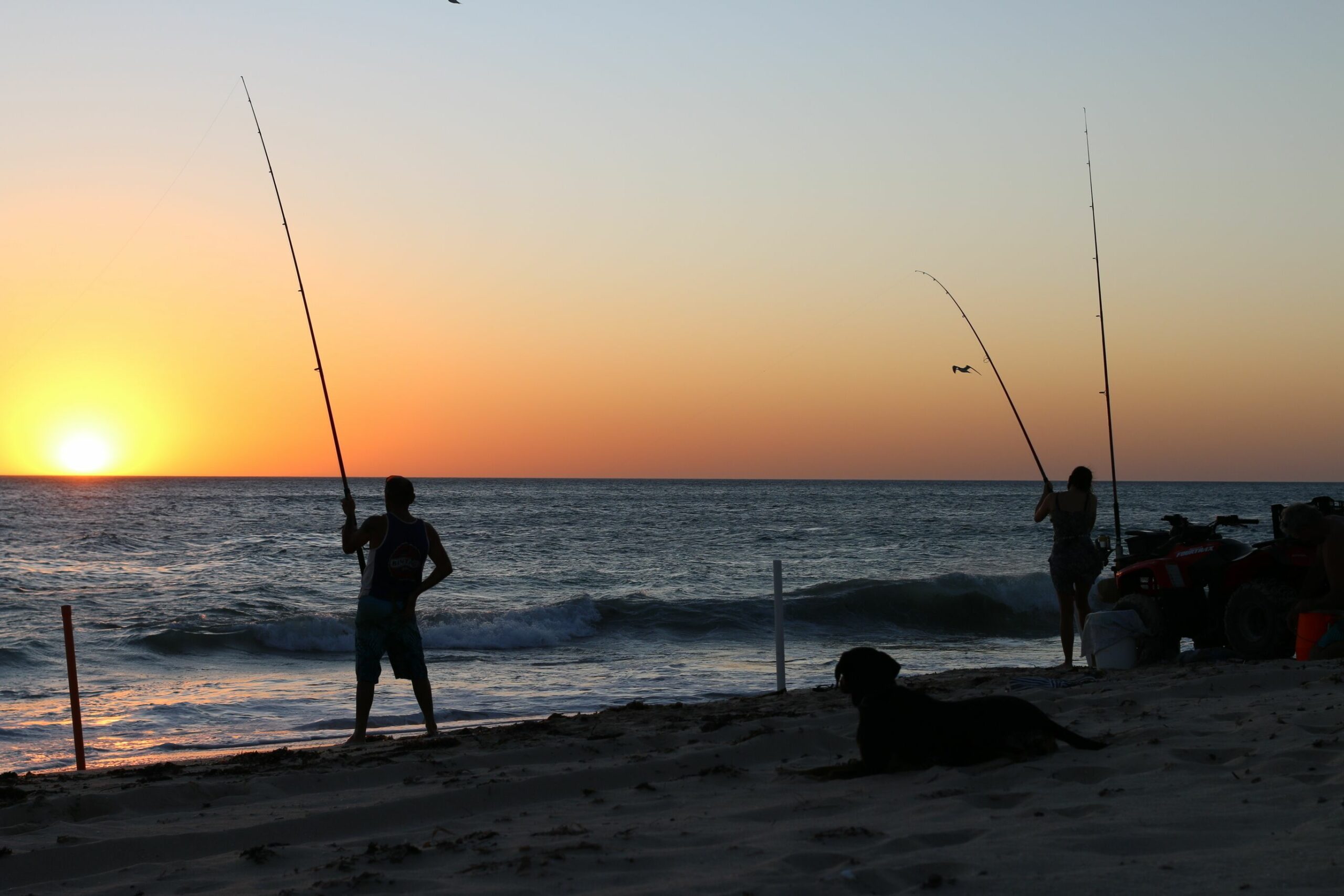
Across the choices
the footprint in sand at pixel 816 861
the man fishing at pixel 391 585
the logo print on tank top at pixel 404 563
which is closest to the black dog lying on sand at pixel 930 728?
the footprint in sand at pixel 816 861

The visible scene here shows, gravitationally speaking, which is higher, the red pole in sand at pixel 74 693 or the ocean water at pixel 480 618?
the red pole in sand at pixel 74 693

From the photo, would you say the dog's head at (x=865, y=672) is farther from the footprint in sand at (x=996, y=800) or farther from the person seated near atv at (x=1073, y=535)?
the person seated near atv at (x=1073, y=535)

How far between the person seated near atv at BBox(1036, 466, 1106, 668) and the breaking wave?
7.79 metres

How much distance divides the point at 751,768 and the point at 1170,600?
4086 mm

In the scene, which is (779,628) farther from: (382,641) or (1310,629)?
(1310,629)

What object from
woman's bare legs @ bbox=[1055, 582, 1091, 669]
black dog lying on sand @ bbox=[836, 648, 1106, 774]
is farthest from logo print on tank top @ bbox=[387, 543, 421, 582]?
woman's bare legs @ bbox=[1055, 582, 1091, 669]

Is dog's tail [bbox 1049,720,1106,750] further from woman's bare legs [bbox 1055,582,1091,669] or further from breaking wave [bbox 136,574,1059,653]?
breaking wave [bbox 136,574,1059,653]

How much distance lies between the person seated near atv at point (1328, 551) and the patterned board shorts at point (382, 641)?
190 inches

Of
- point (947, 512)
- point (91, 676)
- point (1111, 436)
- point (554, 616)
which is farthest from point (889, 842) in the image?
point (947, 512)

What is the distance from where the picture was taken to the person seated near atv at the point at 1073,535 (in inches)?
299

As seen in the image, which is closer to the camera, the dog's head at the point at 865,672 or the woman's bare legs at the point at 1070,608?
the dog's head at the point at 865,672

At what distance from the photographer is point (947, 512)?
56812 mm

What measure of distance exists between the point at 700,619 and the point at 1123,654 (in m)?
9.45

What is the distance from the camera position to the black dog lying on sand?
4219 mm
